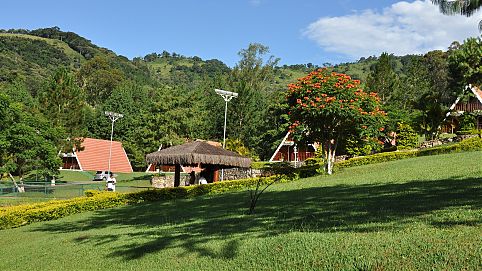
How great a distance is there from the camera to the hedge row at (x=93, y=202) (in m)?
15.7

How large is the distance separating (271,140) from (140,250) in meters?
39.4

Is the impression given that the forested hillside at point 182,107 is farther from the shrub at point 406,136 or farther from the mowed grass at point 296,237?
the mowed grass at point 296,237

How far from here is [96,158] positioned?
2073 inches

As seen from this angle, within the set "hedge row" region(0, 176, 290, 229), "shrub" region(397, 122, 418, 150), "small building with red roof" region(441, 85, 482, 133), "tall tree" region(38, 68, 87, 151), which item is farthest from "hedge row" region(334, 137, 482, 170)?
"tall tree" region(38, 68, 87, 151)

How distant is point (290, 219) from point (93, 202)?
1108 cm

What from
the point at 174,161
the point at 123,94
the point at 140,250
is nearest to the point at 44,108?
the point at 123,94

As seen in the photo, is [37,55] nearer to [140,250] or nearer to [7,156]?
[7,156]

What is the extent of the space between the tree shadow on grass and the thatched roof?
7.52 m

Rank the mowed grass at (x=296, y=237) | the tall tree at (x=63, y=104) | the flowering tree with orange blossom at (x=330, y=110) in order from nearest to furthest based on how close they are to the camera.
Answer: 1. the mowed grass at (x=296, y=237)
2. the flowering tree with orange blossom at (x=330, y=110)
3. the tall tree at (x=63, y=104)

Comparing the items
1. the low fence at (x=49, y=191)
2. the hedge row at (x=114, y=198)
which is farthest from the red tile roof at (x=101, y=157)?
the hedge row at (x=114, y=198)

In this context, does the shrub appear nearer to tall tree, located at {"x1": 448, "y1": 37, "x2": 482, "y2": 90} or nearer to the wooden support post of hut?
tall tree, located at {"x1": 448, "y1": 37, "x2": 482, "y2": 90}

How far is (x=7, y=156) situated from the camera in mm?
30625

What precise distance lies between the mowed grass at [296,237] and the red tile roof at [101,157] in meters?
40.7

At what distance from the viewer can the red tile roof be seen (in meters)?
51.9
